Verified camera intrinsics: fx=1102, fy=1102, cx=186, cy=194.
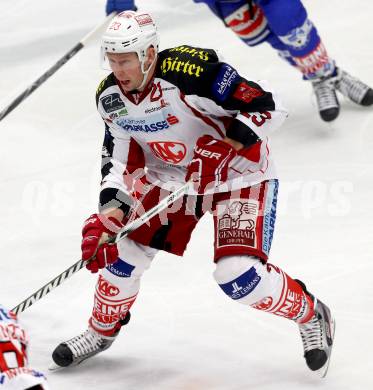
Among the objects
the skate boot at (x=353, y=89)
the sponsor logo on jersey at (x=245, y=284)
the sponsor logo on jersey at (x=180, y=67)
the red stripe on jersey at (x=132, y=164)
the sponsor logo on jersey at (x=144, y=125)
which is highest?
the sponsor logo on jersey at (x=180, y=67)

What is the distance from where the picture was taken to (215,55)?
3.88 metres

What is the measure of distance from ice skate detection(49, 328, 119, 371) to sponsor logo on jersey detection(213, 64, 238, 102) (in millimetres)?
1038

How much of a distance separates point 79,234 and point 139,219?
1.66 metres

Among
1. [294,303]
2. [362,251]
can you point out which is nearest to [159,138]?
[294,303]

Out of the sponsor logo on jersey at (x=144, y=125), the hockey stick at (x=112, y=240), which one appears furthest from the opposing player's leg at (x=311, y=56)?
the hockey stick at (x=112, y=240)

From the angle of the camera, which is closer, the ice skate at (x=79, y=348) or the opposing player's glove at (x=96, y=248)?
the opposing player's glove at (x=96, y=248)

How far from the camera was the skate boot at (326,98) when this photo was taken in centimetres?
618

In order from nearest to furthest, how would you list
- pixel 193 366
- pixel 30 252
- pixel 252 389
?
pixel 252 389, pixel 193 366, pixel 30 252

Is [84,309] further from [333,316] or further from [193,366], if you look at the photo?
[333,316]

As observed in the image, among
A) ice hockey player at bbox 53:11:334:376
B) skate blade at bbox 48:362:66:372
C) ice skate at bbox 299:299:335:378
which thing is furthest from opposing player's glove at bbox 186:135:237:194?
skate blade at bbox 48:362:66:372

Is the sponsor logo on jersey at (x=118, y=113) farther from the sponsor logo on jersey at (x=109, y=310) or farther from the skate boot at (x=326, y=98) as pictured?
the skate boot at (x=326, y=98)

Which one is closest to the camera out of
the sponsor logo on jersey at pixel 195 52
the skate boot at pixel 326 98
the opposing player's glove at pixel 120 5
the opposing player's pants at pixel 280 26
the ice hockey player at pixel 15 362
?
the ice hockey player at pixel 15 362

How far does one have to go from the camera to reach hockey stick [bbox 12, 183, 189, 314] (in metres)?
3.72

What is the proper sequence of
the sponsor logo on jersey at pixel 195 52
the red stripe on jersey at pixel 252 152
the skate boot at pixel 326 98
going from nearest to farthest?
the sponsor logo on jersey at pixel 195 52 → the red stripe on jersey at pixel 252 152 → the skate boot at pixel 326 98
